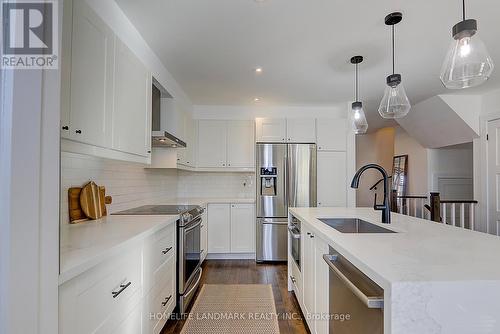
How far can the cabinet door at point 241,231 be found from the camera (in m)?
4.06

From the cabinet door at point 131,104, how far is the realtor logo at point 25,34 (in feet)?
3.11

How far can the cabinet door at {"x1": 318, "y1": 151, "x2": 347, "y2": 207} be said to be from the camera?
163 inches

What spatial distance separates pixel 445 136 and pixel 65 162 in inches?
202

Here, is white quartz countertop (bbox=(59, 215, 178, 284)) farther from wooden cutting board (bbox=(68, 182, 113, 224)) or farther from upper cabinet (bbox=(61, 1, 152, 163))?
upper cabinet (bbox=(61, 1, 152, 163))

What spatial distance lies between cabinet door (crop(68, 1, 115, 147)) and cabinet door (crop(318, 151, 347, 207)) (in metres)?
3.20

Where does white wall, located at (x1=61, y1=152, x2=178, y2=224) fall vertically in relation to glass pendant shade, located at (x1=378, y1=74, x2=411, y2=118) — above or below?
below

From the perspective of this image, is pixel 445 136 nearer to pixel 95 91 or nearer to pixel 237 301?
pixel 237 301

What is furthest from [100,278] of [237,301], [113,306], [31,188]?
[237,301]

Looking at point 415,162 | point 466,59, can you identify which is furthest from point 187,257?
point 415,162

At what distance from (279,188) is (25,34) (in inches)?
138

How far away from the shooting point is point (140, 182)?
10.1ft

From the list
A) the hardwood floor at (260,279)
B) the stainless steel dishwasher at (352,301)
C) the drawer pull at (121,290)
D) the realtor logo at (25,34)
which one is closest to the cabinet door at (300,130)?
the hardwood floor at (260,279)

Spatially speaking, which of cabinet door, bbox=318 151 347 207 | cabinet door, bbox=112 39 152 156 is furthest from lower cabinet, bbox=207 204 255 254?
cabinet door, bbox=112 39 152 156

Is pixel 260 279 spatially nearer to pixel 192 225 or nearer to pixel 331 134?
pixel 192 225
